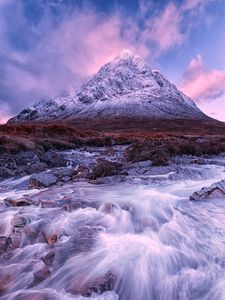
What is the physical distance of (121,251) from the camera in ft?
19.5

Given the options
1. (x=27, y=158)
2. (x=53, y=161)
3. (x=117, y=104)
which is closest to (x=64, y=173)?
(x=53, y=161)

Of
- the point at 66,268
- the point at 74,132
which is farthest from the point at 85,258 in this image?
the point at 74,132

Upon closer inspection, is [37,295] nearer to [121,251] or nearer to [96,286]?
[96,286]

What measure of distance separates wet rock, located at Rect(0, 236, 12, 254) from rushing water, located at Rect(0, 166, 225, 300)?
0.20 meters

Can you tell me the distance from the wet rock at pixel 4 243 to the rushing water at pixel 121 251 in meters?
0.20

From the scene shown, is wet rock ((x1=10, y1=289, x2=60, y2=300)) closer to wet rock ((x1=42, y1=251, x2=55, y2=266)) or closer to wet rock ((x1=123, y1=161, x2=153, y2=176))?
wet rock ((x1=42, y1=251, x2=55, y2=266))

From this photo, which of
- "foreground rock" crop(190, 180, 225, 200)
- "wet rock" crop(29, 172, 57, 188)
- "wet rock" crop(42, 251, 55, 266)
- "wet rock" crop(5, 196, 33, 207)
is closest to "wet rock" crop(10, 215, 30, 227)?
"wet rock" crop(5, 196, 33, 207)

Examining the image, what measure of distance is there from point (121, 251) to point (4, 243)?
205 centimetres

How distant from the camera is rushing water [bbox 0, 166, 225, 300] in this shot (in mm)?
Answer: 5023

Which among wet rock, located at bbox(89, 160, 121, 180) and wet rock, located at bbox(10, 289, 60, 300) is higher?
wet rock, located at bbox(89, 160, 121, 180)

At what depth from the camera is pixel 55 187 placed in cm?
1065

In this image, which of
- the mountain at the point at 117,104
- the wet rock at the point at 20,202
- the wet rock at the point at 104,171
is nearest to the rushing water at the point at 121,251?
the wet rock at the point at 20,202

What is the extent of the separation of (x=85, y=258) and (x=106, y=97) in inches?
6820

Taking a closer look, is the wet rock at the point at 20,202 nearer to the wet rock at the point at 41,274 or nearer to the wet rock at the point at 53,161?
the wet rock at the point at 41,274
